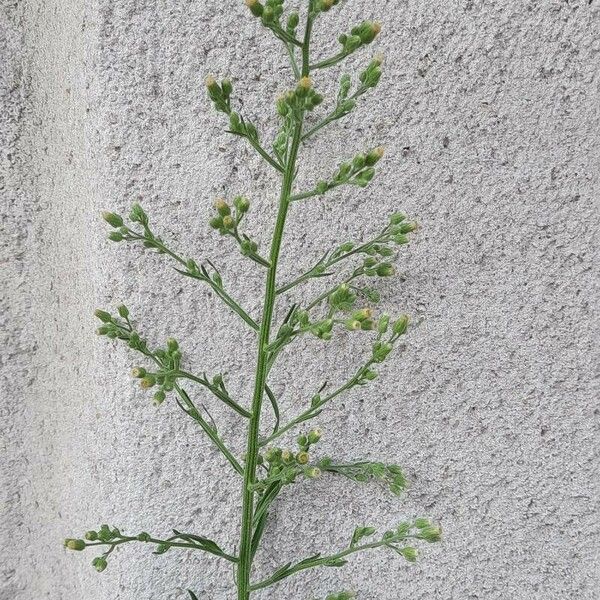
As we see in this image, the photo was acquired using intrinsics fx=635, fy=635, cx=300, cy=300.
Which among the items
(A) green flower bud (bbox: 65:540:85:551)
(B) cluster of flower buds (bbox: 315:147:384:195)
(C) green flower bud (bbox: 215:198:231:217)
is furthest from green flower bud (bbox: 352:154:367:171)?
(A) green flower bud (bbox: 65:540:85:551)

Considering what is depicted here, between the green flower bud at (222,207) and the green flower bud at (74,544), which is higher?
the green flower bud at (222,207)

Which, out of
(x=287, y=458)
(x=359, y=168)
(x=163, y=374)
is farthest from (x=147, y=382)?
(x=359, y=168)

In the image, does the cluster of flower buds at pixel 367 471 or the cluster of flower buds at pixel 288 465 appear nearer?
the cluster of flower buds at pixel 288 465

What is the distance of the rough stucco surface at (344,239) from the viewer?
613mm

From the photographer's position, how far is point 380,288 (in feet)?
2.09

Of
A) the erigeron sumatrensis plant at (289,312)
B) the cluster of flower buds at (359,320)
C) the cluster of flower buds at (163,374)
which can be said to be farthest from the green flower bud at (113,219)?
the cluster of flower buds at (359,320)

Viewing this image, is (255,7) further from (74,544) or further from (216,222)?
(74,544)

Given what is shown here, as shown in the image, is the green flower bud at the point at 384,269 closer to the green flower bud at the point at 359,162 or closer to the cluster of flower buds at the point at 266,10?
the green flower bud at the point at 359,162

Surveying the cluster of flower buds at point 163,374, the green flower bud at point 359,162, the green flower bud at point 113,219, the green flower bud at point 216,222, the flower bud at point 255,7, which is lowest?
the cluster of flower buds at point 163,374

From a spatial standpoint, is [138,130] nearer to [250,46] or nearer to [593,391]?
[250,46]

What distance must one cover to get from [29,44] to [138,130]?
165 mm

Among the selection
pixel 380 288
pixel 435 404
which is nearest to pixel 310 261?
pixel 380 288

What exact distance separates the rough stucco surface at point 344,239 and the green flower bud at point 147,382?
161mm

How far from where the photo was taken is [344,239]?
64 centimetres
